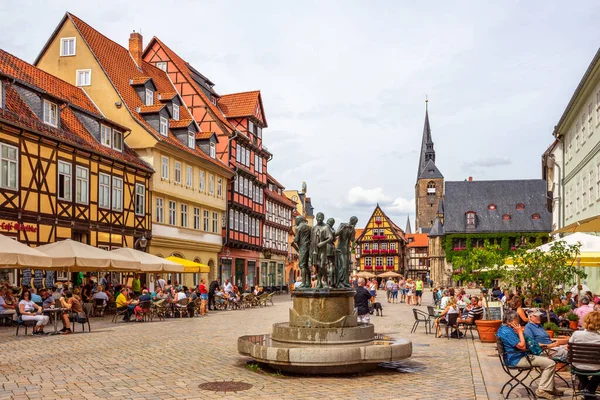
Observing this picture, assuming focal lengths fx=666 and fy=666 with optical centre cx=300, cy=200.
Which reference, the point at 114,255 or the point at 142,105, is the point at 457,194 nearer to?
the point at 142,105

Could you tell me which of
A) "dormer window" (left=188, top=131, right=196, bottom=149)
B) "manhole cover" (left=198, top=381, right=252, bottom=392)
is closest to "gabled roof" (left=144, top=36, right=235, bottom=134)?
"dormer window" (left=188, top=131, right=196, bottom=149)

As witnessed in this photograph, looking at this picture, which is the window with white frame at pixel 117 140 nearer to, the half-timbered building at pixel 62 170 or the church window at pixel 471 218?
the half-timbered building at pixel 62 170

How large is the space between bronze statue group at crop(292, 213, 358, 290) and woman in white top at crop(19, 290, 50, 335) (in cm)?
810

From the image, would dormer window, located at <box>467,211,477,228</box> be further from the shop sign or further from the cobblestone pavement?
the cobblestone pavement

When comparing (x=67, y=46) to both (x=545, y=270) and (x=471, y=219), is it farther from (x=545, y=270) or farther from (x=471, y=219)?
(x=471, y=219)

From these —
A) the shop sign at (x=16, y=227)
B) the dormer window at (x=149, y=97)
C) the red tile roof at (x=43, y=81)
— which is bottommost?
the shop sign at (x=16, y=227)

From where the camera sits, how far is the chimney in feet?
133

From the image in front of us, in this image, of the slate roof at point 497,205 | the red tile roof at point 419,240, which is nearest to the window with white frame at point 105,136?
the slate roof at point 497,205

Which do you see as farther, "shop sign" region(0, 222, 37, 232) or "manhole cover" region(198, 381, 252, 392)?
"shop sign" region(0, 222, 37, 232)

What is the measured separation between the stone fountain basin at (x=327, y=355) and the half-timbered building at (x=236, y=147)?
107 ft

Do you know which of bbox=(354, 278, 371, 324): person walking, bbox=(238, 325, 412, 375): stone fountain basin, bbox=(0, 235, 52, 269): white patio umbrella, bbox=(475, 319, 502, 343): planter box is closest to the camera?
bbox=(238, 325, 412, 375): stone fountain basin

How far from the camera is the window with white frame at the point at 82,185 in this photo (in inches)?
1079

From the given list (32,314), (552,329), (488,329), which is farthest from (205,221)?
(552,329)

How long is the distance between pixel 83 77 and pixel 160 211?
25.8ft
